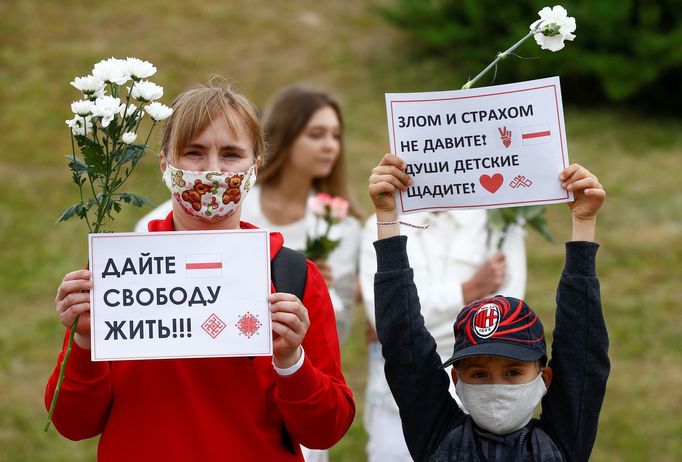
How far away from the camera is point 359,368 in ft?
28.0

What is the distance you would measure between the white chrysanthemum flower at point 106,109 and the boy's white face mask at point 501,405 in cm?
138

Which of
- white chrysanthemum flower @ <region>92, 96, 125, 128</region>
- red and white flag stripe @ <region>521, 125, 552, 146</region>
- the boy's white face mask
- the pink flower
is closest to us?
white chrysanthemum flower @ <region>92, 96, 125, 128</region>

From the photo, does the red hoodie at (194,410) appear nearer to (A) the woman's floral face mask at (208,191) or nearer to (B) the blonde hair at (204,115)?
(A) the woman's floral face mask at (208,191)

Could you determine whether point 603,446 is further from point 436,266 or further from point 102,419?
point 102,419

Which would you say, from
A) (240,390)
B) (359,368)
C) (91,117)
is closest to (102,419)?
(240,390)

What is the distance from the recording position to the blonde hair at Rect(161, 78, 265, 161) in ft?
9.86

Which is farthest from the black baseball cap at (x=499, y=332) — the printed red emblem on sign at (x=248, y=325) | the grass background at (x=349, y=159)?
the grass background at (x=349, y=159)

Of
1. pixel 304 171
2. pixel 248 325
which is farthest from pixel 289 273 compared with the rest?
pixel 304 171

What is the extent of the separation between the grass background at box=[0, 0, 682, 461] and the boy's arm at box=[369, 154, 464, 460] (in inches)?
47.0

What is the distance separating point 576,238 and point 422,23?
1304 cm

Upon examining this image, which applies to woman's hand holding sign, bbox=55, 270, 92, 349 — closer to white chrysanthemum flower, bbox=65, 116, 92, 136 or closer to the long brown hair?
white chrysanthemum flower, bbox=65, 116, 92, 136

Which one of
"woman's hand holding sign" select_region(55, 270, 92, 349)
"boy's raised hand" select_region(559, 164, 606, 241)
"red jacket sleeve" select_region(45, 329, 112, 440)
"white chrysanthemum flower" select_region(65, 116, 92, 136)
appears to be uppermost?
"white chrysanthemum flower" select_region(65, 116, 92, 136)

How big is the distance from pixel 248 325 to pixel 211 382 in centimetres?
24

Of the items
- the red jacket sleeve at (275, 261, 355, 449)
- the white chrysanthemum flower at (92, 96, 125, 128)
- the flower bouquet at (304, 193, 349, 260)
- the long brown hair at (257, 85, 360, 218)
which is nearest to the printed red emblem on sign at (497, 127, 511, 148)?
the red jacket sleeve at (275, 261, 355, 449)
